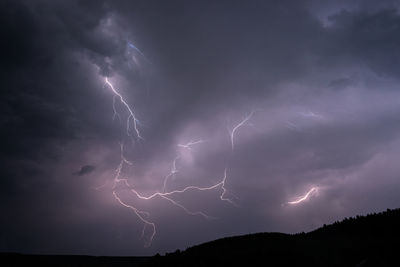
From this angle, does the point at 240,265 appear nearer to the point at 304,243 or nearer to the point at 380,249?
the point at 304,243

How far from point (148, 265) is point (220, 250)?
172 inches

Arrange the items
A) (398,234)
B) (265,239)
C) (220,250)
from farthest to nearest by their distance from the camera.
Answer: (265,239) → (220,250) → (398,234)

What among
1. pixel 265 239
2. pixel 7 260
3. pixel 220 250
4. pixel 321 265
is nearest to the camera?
pixel 321 265

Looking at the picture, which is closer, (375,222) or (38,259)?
(375,222)

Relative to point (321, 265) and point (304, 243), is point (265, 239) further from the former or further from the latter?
point (321, 265)

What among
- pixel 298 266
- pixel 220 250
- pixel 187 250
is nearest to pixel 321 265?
pixel 298 266

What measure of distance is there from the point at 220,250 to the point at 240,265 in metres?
3.38

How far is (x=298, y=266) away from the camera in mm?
11742

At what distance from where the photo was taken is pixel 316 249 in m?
13.6

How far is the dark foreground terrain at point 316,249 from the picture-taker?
38.6ft

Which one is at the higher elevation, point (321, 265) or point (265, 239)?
point (265, 239)

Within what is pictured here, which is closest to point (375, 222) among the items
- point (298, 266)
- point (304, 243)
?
point (304, 243)

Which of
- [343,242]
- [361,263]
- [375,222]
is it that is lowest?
[361,263]

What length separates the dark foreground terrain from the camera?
11773mm
